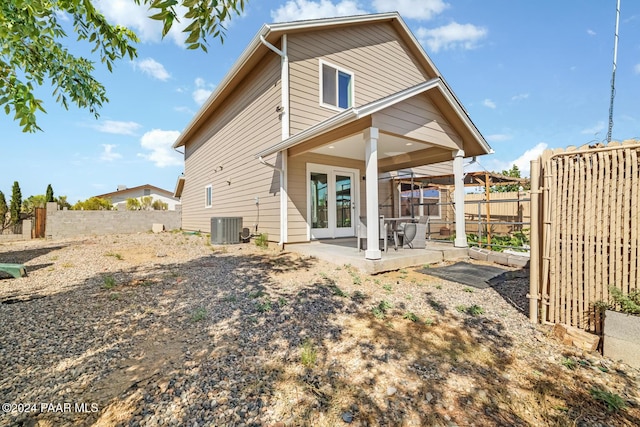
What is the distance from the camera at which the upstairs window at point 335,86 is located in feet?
27.0

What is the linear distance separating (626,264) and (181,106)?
1621 centimetres

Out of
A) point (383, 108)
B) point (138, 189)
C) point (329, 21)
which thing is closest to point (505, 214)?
point (383, 108)

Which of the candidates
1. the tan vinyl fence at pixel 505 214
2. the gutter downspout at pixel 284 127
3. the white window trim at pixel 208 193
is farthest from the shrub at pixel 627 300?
the white window trim at pixel 208 193

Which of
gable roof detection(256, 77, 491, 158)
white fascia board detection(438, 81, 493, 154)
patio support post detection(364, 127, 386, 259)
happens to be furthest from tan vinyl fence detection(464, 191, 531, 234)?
patio support post detection(364, 127, 386, 259)

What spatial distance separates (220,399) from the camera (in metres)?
1.88

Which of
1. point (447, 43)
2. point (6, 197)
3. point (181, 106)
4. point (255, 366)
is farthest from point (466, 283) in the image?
point (6, 197)

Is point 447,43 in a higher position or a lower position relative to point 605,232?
higher

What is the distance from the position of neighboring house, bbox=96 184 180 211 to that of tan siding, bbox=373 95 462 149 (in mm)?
30090

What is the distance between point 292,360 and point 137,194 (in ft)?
117

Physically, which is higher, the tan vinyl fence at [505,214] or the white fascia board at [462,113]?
the white fascia board at [462,113]

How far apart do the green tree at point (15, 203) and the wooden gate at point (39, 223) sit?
1870 millimetres

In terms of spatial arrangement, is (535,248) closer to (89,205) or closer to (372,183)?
(372,183)

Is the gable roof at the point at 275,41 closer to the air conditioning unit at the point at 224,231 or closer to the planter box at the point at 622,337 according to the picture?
the air conditioning unit at the point at 224,231

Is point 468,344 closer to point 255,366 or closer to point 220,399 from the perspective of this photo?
point 255,366
